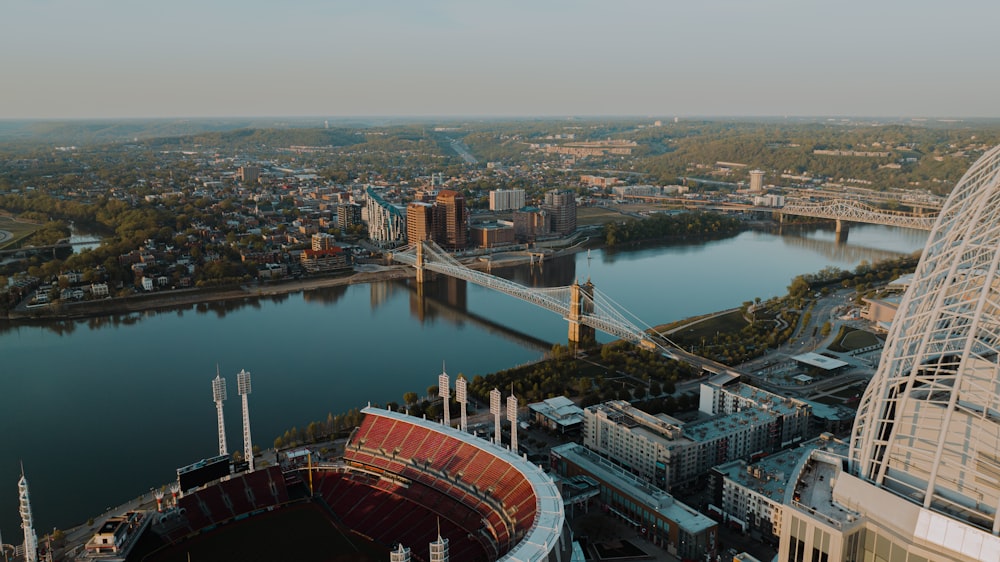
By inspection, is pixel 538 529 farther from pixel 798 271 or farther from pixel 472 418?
pixel 798 271

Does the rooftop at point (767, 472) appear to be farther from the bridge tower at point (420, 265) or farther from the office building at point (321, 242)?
the office building at point (321, 242)

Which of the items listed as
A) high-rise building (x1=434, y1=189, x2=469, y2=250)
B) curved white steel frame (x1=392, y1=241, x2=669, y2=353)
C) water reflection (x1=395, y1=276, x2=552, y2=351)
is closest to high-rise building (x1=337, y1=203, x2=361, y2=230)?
high-rise building (x1=434, y1=189, x2=469, y2=250)

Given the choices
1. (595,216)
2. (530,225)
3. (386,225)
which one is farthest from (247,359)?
(595,216)

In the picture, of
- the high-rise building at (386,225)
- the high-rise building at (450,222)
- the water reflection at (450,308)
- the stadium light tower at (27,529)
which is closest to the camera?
the stadium light tower at (27,529)

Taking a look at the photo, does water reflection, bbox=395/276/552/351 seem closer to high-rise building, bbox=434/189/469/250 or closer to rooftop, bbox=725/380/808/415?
high-rise building, bbox=434/189/469/250

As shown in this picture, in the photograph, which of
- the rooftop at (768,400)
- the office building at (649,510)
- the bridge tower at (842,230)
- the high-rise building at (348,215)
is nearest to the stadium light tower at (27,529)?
the office building at (649,510)
